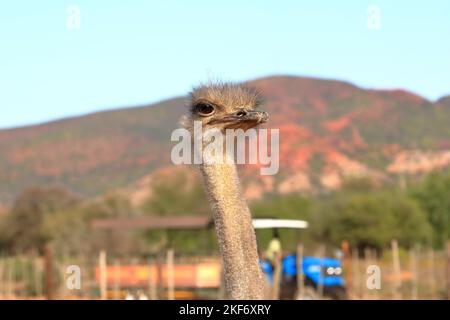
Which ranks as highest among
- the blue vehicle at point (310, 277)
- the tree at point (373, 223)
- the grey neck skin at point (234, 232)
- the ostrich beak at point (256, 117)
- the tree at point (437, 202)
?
the tree at point (437, 202)

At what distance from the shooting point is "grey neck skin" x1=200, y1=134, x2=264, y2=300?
4062mm

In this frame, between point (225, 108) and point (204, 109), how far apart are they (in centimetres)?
10

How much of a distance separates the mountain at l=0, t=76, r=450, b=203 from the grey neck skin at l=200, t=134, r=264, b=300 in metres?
63.7

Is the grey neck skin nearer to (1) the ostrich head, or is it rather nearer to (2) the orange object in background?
(1) the ostrich head

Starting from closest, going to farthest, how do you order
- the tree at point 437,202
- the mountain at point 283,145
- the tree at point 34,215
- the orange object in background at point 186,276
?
the orange object in background at point 186,276
the tree at point 437,202
the tree at point 34,215
the mountain at point 283,145

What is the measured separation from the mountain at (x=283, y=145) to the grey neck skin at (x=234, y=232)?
63726 mm

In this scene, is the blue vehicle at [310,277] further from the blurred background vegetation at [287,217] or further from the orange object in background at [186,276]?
the blurred background vegetation at [287,217]

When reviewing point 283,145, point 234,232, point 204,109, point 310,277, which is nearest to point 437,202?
point 310,277

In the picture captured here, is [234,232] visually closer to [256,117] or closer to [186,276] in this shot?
[256,117]

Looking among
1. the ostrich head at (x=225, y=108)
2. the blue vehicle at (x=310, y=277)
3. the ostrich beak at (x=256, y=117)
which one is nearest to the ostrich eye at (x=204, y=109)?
the ostrich head at (x=225, y=108)

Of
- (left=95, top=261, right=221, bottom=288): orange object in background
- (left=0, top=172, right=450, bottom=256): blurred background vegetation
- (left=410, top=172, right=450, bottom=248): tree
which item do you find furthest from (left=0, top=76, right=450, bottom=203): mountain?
(left=95, top=261, right=221, bottom=288): orange object in background

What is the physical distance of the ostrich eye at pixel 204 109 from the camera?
459cm

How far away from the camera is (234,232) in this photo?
4.15m

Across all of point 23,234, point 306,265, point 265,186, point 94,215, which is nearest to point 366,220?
point 94,215
